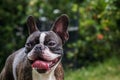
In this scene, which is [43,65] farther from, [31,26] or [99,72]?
[99,72]

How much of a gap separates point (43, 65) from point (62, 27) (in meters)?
0.62

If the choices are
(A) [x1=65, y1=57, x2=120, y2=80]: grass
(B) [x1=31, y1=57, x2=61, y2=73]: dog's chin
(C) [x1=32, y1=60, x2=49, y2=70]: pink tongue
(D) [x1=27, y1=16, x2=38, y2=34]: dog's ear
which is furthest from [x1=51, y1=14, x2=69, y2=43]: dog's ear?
(A) [x1=65, y1=57, x2=120, y2=80]: grass

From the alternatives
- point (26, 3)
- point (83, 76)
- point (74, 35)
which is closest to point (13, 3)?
point (26, 3)

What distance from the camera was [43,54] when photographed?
4.85 m

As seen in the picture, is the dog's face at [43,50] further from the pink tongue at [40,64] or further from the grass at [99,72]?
the grass at [99,72]

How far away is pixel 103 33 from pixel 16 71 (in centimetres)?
432

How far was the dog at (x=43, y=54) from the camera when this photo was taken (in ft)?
16.0

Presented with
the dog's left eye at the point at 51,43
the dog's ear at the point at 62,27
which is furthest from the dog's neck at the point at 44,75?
the dog's ear at the point at 62,27

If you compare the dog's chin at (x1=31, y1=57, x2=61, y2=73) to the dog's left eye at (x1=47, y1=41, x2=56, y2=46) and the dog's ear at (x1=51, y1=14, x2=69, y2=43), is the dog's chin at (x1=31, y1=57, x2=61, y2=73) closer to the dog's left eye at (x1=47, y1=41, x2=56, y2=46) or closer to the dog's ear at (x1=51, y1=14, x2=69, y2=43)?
the dog's left eye at (x1=47, y1=41, x2=56, y2=46)

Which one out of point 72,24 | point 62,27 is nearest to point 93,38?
point 72,24

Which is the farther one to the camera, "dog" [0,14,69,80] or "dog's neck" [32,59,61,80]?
"dog's neck" [32,59,61,80]

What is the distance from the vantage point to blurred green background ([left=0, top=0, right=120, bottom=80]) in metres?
9.47

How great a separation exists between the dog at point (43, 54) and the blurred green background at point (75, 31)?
12.5 feet

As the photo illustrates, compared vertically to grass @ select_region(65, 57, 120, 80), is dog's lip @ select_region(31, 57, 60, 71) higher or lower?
higher
